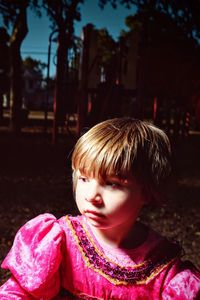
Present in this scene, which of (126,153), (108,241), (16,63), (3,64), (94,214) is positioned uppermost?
(3,64)

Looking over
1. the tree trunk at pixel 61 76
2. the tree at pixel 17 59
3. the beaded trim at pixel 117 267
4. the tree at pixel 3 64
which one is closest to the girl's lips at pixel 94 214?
the beaded trim at pixel 117 267

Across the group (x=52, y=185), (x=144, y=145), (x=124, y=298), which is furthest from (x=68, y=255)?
(x=52, y=185)

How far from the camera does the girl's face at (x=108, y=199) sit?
4.28ft

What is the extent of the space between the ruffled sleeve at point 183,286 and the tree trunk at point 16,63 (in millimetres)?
13777

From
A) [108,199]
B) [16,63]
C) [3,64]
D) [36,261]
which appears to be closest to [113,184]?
[108,199]

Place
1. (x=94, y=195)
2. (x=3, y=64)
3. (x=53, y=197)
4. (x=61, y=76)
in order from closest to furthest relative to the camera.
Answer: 1. (x=94, y=195)
2. (x=53, y=197)
3. (x=61, y=76)
4. (x=3, y=64)

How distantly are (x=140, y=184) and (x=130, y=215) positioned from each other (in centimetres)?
12

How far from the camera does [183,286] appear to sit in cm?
139

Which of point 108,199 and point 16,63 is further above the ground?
point 16,63

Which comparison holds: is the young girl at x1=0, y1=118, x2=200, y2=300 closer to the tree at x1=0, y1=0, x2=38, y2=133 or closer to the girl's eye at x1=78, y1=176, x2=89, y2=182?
the girl's eye at x1=78, y1=176, x2=89, y2=182

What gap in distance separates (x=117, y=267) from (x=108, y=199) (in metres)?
0.32

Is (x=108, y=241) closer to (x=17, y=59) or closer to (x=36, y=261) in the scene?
(x=36, y=261)

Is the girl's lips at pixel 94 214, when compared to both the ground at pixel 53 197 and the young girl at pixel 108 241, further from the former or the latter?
the ground at pixel 53 197

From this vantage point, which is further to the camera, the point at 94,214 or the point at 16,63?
the point at 16,63
